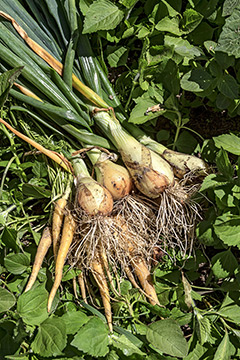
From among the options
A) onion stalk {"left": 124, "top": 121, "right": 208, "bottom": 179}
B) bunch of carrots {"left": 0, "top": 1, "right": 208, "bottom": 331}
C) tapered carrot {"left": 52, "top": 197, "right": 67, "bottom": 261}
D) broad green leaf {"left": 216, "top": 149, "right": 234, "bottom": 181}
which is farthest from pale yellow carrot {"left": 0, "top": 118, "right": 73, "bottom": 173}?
broad green leaf {"left": 216, "top": 149, "right": 234, "bottom": 181}

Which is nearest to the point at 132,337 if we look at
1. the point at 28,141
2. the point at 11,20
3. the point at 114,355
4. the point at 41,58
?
the point at 114,355

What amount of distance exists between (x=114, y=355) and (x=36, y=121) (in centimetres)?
65

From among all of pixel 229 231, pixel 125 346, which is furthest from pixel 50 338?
pixel 229 231

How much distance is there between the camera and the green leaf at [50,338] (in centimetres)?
118

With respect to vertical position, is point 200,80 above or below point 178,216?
above

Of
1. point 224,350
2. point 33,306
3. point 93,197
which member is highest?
point 93,197

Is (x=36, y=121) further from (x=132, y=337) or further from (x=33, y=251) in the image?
(x=132, y=337)

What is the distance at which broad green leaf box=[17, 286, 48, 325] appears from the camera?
1208 millimetres

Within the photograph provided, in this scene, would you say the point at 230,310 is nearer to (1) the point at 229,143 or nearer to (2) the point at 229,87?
(1) the point at 229,143

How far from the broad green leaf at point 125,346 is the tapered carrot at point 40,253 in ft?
0.86

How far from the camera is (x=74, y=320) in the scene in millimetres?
1254

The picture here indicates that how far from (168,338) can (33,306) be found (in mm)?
345

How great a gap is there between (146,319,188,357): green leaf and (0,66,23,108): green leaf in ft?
2.28

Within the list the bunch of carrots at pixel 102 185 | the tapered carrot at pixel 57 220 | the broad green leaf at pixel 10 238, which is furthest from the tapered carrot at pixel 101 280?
the broad green leaf at pixel 10 238
